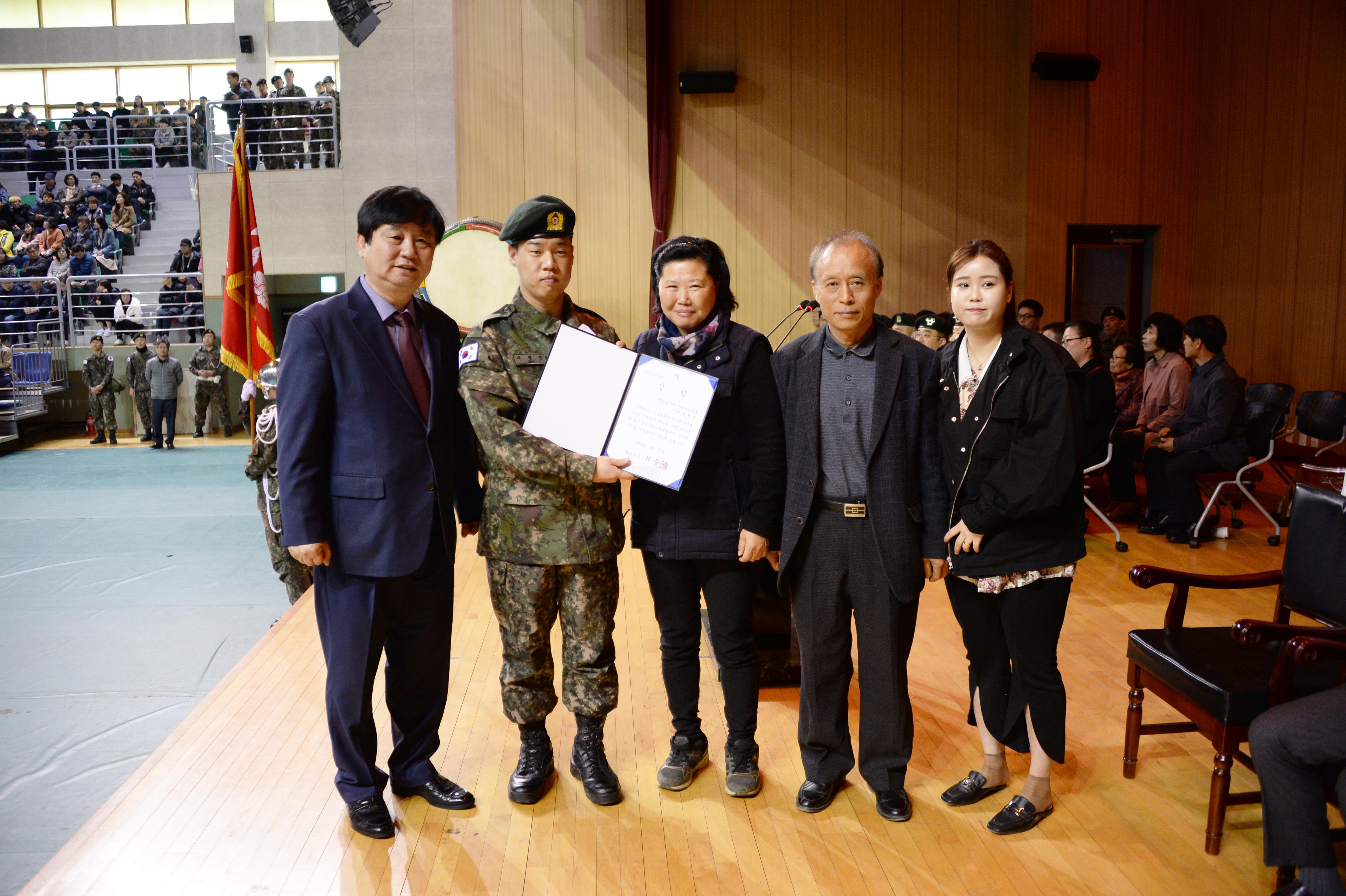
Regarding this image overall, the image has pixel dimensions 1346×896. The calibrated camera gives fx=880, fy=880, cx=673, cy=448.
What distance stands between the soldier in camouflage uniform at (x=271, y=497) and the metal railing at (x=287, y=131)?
26.7 feet

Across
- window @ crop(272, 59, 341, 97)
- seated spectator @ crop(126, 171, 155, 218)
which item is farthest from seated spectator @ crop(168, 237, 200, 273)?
window @ crop(272, 59, 341, 97)

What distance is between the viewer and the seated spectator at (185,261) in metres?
13.1

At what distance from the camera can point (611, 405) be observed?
92.2 inches

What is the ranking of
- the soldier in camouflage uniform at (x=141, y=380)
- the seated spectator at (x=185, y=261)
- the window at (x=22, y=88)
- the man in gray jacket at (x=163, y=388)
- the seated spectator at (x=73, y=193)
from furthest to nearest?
the window at (x=22, y=88) → the seated spectator at (x=73, y=193) → the seated spectator at (x=185, y=261) → the soldier in camouflage uniform at (x=141, y=380) → the man in gray jacket at (x=163, y=388)

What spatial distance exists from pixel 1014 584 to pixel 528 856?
Answer: 4.84 feet

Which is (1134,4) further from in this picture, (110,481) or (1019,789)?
(110,481)

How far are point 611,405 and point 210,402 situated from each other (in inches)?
454

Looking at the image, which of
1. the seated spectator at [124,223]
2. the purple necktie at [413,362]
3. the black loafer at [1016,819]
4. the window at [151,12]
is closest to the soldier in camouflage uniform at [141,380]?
the seated spectator at [124,223]

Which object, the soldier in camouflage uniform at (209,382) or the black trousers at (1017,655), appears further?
the soldier in camouflage uniform at (209,382)

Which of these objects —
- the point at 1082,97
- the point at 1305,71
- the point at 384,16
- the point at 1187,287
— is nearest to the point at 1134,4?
the point at 1082,97

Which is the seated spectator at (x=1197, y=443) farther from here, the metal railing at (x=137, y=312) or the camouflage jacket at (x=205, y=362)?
the metal railing at (x=137, y=312)

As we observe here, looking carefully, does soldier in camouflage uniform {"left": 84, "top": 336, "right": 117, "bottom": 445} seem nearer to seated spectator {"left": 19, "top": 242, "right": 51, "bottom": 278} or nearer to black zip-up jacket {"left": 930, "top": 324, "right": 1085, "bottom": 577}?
seated spectator {"left": 19, "top": 242, "right": 51, "bottom": 278}

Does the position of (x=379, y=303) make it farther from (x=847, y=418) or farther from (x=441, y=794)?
(x=441, y=794)

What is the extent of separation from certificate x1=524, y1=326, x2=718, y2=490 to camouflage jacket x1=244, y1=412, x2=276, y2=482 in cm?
170
